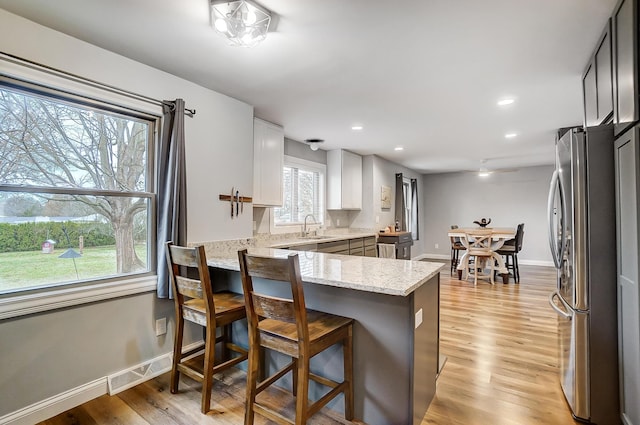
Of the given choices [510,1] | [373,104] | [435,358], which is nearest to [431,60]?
[510,1]

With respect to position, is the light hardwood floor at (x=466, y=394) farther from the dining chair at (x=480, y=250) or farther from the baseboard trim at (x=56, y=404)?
the dining chair at (x=480, y=250)

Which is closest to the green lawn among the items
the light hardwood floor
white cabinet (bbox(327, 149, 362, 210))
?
the light hardwood floor

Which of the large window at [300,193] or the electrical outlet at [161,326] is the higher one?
the large window at [300,193]

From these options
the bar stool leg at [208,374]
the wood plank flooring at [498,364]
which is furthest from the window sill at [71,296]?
the wood plank flooring at [498,364]

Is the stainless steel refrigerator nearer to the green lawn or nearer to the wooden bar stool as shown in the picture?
the wooden bar stool

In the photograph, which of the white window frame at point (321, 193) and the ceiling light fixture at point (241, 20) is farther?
the white window frame at point (321, 193)

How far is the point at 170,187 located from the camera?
7.97 ft

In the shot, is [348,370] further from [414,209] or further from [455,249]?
[414,209]

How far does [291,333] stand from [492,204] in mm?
7988

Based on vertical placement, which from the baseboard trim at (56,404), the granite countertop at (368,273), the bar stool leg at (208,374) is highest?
the granite countertop at (368,273)

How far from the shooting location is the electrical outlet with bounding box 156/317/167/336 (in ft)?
8.14

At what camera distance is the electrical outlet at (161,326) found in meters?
2.48

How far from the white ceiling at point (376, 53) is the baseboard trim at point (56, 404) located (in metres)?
2.30

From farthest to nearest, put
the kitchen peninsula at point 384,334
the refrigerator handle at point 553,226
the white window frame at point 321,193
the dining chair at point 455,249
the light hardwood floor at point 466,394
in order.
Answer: the dining chair at point 455,249, the white window frame at point 321,193, the refrigerator handle at point 553,226, the light hardwood floor at point 466,394, the kitchen peninsula at point 384,334
